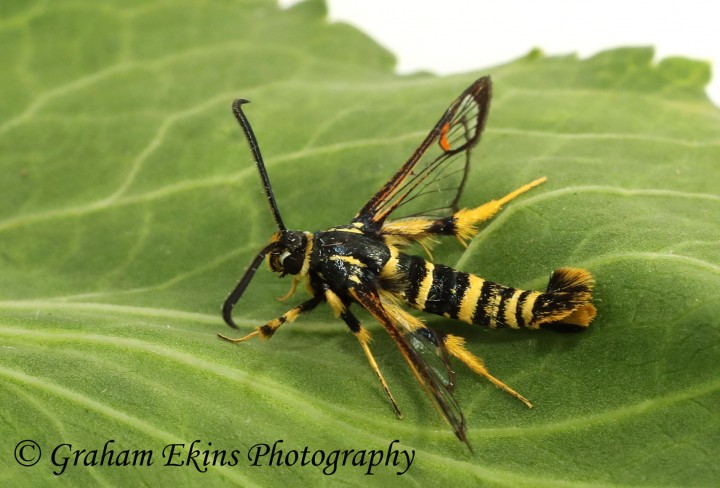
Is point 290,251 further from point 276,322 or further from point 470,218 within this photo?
point 470,218

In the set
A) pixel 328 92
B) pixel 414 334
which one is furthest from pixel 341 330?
pixel 328 92

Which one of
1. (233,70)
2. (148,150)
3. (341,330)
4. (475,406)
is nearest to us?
(475,406)

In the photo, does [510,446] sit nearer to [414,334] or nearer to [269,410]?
[414,334]

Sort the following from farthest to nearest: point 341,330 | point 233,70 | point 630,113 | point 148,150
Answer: point 233,70
point 148,150
point 630,113
point 341,330

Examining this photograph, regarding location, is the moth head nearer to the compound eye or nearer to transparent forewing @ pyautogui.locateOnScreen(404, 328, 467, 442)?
the compound eye

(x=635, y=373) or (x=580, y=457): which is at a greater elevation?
(x=635, y=373)

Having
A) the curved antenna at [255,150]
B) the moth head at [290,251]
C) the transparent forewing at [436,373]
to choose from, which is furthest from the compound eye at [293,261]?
the transparent forewing at [436,373]

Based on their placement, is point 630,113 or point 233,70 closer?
point 630,113

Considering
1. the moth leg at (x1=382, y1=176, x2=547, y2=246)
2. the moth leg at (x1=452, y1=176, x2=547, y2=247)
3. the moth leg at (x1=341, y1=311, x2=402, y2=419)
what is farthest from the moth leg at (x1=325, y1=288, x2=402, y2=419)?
the moth leg at (x1=452, y1=176, x2=547, y2=247)
